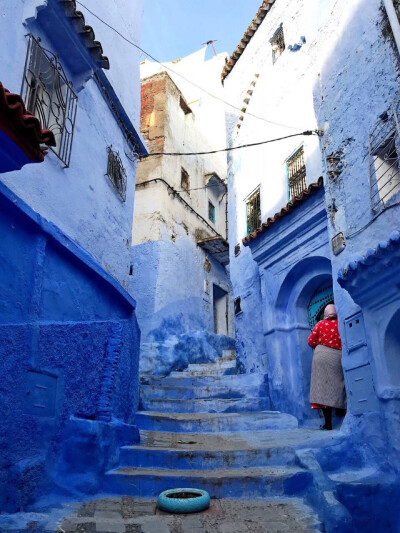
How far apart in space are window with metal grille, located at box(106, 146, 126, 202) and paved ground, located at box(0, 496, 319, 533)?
16.0ft

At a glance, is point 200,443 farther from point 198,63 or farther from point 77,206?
point 198,63

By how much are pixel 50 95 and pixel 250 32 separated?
7.48m

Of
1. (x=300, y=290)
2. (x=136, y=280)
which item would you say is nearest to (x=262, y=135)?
(x=300, y=290)

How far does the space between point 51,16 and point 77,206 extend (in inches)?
88.4

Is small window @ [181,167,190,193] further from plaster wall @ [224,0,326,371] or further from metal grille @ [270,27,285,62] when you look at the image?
metal grille @ [270,27,285,62]

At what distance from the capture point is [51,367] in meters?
4.00

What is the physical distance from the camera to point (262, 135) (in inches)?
395

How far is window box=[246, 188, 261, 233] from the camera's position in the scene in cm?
974

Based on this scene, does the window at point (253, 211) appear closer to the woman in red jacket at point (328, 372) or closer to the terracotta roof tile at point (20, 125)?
the woman in red jacket at point (328, 372)

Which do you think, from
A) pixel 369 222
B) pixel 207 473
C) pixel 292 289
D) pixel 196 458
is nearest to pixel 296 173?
pixel 292 289

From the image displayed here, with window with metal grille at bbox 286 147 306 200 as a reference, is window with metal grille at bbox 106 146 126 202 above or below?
below

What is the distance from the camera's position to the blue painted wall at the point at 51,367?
11.6 feet

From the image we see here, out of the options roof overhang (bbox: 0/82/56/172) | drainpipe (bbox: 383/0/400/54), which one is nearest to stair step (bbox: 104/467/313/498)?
roof overhang (bbox: 0/82/56/172)

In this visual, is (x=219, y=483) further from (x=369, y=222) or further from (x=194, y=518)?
(x=369, y=222)
